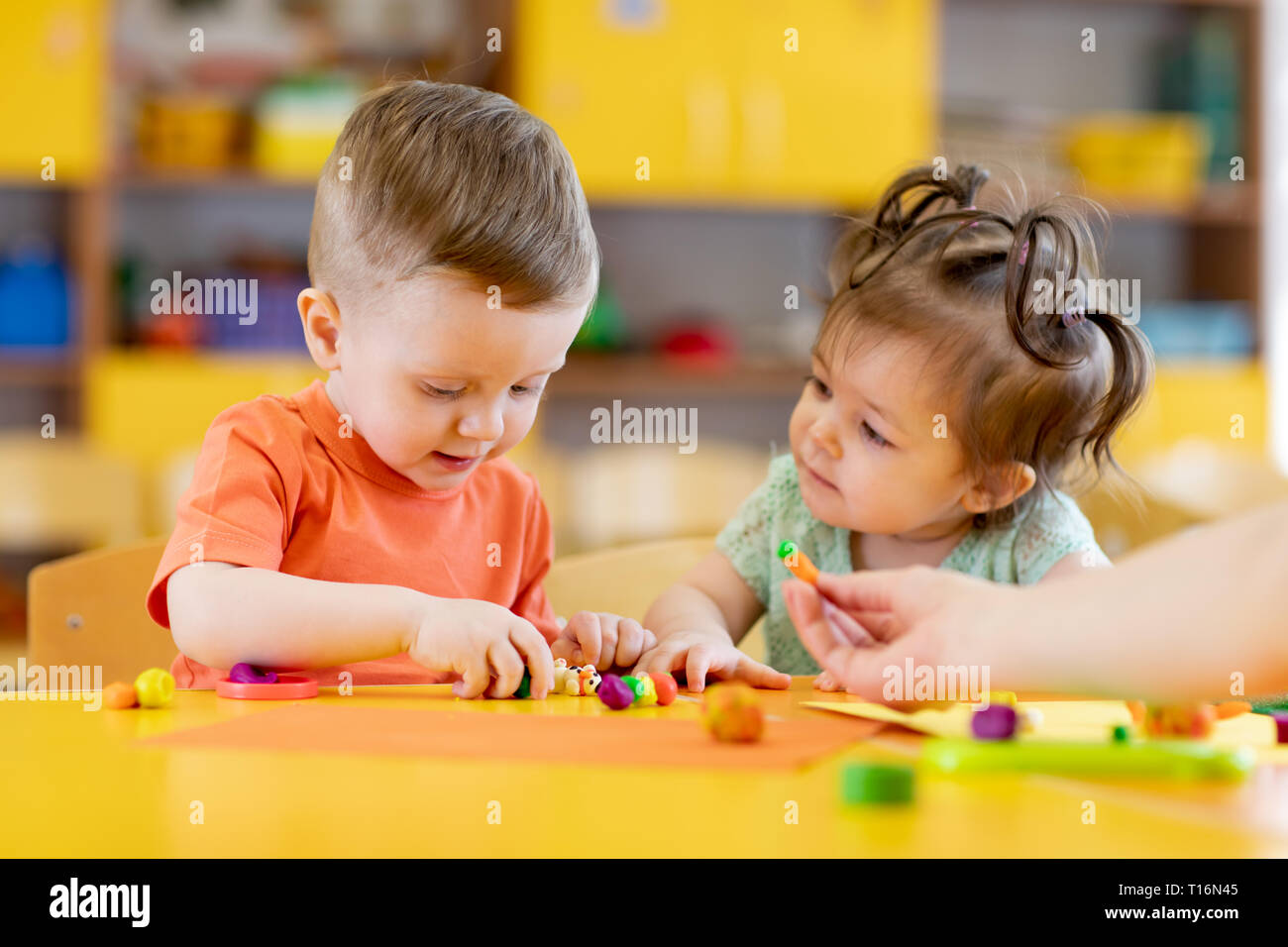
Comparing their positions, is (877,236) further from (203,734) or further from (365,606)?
(203,734)

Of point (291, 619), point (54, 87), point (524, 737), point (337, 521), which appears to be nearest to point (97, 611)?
point (337, 521)

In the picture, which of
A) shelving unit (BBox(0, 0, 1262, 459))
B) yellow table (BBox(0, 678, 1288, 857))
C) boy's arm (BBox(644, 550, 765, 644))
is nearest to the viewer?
yellow table (BBox(0, 678, 1288, 857))

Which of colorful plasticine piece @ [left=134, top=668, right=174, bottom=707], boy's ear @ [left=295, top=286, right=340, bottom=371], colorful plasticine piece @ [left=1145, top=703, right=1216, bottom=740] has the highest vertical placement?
boy's ear @ [left=295, top=286, right=340, bottom=371]

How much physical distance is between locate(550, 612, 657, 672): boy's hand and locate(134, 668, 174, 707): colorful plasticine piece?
28 centimetres

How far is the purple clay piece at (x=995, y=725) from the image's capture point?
657 mm

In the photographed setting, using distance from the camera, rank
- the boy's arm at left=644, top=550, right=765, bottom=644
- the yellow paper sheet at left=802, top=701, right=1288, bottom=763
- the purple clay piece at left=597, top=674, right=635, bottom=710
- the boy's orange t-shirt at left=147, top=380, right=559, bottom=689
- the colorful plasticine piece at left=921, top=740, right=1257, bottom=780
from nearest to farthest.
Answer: the colorful plasticine piece at left=921, top=740, right=1257, bottom=780 < the yellow paper sheet at left=802, top=701, right=1288, bottom=763 < the purple clay piece at left=597, top=674, right=635, bottom=710 < the boy's orange t-shirt at left=147, top=380, right=559, bottom=689 < the boy's arm at left=644, top=550, right=765, bottom=644

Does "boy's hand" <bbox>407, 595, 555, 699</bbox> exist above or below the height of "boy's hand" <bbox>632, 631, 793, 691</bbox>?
above

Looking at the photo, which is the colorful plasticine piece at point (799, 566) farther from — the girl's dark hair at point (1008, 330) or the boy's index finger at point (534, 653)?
the girl's dark hair at point (1008, 330)

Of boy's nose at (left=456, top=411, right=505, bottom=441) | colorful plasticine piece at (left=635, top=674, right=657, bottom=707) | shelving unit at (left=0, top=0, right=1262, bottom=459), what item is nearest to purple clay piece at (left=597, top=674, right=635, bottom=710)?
colorful plasticine piece at (left=635, top=674, right=657, bottom=707)

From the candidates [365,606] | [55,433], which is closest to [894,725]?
[365,606]

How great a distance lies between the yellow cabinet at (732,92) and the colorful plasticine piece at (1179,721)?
9.25ft

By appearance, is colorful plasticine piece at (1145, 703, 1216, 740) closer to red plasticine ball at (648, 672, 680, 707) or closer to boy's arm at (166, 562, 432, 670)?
red plasticine ball at (648, 672, 680, 707)

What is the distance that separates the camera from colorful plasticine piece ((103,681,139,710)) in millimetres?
795

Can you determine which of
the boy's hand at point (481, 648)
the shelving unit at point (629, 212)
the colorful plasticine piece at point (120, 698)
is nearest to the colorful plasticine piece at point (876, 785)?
the boy's hand at point (481, 648)
